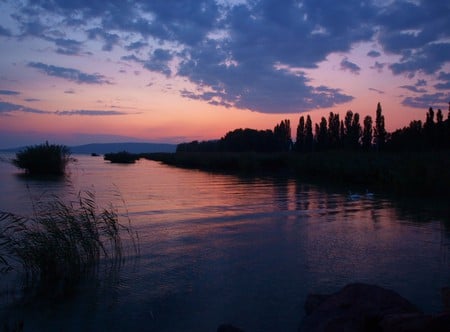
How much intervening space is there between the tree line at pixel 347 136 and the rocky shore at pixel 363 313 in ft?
137

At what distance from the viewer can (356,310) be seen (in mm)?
5066

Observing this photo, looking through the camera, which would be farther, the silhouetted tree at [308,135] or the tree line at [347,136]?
the silhouetted tree at [308,135]

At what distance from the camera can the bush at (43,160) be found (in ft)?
113

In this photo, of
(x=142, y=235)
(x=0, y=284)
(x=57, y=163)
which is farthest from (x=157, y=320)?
(x=57, y=163)

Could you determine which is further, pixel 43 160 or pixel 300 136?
pixel 300 136

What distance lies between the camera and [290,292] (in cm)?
737

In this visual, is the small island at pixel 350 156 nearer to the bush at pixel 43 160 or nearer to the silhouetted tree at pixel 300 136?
the silhouetted tree at pixel 300 136

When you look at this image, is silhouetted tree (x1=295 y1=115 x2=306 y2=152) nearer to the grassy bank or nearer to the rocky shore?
the grassy bank

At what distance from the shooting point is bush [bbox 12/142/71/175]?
113ft

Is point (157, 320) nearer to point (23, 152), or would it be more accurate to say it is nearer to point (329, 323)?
point (329, 323)

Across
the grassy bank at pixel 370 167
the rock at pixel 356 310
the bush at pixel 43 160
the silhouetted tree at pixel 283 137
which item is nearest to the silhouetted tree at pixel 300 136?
the silhouetted tree at pixel 283 137

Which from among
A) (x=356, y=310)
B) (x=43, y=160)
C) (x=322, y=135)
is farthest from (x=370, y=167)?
(x=322, y=135)

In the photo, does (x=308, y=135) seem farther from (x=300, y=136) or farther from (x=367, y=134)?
(x=367, y=134)

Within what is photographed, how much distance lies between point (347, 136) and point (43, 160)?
150 ft
